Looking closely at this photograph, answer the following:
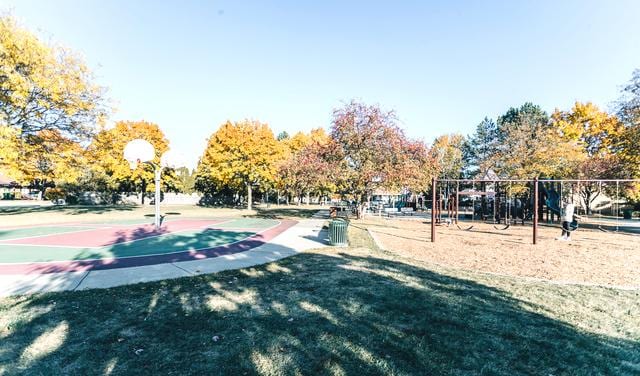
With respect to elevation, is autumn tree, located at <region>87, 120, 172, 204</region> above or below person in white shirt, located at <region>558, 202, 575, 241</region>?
above

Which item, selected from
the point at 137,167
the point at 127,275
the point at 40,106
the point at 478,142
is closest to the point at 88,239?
the point at 127,275

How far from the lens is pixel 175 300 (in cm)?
626

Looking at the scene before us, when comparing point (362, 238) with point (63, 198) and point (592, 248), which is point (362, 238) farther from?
point (63, 198)

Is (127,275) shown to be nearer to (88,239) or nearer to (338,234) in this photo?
(338,234)

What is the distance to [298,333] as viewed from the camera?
4.81 meters

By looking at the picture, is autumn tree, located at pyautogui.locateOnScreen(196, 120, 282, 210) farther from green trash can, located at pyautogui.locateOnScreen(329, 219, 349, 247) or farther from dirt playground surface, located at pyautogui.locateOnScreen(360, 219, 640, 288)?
Answer: green trash can, located at pyautogui.locateOnScreen(329, 219, 349, 247)

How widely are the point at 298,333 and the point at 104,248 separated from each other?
33.7 ft

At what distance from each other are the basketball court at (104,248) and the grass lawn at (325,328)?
299cm

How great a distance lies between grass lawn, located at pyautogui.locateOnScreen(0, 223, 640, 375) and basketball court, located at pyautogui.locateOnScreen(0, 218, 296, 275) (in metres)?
2.99

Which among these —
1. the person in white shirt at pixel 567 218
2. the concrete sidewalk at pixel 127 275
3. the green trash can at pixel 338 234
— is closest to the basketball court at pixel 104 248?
the concrete sidewalk at pixel 127 275

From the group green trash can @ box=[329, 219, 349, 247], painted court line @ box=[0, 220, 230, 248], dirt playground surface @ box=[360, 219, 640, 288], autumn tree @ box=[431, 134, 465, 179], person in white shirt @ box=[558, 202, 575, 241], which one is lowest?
painted court line @ box=[0, 220, 230, 248]

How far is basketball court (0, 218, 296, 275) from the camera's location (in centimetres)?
927

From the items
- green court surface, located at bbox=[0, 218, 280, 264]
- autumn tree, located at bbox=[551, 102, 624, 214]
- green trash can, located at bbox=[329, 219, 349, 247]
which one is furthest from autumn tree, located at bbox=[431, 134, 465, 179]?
green court surface, located at bbox=[0, 218, 280, 264]

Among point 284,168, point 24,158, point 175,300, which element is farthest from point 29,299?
point 24,158
